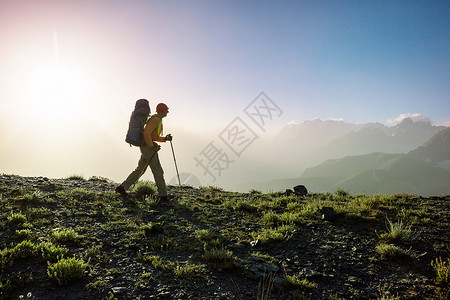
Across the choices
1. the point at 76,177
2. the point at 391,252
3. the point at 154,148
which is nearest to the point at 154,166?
the point at 154,148

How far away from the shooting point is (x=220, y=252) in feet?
17.3

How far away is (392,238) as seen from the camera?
19.6 ft

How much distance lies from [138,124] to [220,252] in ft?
22.9

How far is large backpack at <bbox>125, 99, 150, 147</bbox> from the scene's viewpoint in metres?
9.91

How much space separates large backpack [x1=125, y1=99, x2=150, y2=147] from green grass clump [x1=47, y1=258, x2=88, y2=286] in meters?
6.12

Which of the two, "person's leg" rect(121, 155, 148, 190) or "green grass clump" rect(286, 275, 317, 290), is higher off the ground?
"person's leg" rect(121, 155, 148, 190)

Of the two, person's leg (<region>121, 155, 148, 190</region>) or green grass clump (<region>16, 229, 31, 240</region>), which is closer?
green grass clump (<region>16, 229, 31, 240</region>)

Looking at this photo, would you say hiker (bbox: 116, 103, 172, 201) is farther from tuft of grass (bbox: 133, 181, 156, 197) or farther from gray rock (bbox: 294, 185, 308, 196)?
gray rock (bbox: 294, 185, 308, 196)

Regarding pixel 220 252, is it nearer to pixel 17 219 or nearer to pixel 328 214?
pixel 328 214

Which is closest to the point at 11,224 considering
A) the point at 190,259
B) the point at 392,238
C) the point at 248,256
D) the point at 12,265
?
the point at 12,265

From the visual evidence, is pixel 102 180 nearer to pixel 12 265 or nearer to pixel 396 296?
pixel 12 265

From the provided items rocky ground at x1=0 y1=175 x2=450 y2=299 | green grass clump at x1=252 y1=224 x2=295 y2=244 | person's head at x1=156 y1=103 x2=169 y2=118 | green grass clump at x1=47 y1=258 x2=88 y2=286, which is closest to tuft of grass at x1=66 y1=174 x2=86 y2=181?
rocky ground at x1=0 y1=175 x2=450 y2=299

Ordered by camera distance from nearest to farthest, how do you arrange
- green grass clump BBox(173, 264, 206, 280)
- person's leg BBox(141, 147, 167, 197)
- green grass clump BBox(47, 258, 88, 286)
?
green grass clump BBox(47, 258, 88, 286)
green grass clump BBox(173, 264, 206, 280)
person's leg BBox(141, 147, 167, 197)

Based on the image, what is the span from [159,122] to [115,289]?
7.09 meters
